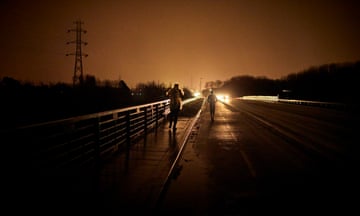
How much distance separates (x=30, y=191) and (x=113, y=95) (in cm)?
5488

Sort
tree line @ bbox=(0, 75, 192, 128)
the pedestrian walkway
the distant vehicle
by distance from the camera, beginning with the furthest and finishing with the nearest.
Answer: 1. the distant vehicle
2. tree line @ bbox=(0, 75, 192, 128)
3. the pedestrian walkway

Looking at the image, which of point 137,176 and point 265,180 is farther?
point 137,176

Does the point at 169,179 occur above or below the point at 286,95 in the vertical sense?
below

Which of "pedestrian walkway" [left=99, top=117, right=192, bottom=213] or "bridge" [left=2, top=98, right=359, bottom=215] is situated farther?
"pedestrian walkway" [left=99, top=117, right=192, bottom=213]

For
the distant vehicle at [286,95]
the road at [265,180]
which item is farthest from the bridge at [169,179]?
the distant vehicle at [286,95]

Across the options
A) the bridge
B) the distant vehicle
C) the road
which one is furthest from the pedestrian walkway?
the distant vehicle

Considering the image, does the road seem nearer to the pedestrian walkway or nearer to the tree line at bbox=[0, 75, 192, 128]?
the pedestrian walkway

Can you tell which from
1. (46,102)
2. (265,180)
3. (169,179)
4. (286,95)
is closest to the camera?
(265,180)

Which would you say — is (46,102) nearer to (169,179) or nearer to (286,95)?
(169,179)

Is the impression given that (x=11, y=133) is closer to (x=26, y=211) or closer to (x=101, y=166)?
(x=26, y=211)

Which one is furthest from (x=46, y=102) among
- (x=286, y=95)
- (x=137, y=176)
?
(x=286, y=95)

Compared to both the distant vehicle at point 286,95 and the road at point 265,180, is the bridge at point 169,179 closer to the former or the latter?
the road at point 265,180

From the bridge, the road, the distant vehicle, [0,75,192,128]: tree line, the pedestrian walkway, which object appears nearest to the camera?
the bridge

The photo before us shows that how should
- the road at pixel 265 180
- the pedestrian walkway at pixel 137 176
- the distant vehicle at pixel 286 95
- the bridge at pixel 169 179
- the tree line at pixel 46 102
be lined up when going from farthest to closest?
the distant vehicle at pixel 286 95 < the tree line at pixel 46 102 < the pedestrian walkway at pixel 137 176 < the road at pixel 265 180 < the bridge at pixel 169 179
